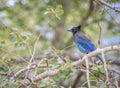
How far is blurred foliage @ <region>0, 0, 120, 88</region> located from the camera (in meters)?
3.55

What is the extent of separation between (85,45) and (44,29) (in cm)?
68

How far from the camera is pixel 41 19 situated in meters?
7.43

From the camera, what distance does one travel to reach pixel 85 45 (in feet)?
15.6

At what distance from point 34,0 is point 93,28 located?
1.62m

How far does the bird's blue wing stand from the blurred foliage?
273 millimetres

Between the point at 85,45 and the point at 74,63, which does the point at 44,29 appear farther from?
the point at 74,63

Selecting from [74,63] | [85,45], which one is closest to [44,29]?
[85,45]

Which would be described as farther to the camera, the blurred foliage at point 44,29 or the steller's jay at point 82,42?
the steller's jay at point 82,42

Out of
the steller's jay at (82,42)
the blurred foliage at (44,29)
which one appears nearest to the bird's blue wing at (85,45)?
the steller's jay at (82,42)

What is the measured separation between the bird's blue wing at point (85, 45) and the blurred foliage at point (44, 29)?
273 millimetres

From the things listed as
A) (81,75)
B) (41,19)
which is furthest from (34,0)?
(81,75)

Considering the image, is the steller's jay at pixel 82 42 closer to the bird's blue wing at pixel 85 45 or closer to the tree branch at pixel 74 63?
the bird's blue wing at pixel 85 45

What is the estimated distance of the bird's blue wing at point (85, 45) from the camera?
4668mm

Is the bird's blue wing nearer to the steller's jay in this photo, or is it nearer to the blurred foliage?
the steller's jay
